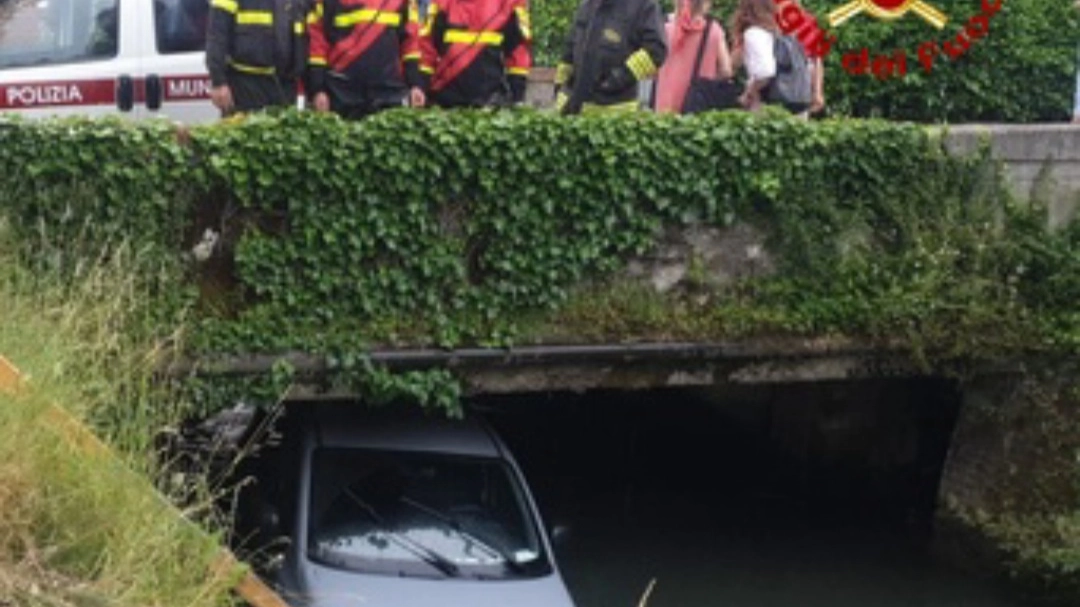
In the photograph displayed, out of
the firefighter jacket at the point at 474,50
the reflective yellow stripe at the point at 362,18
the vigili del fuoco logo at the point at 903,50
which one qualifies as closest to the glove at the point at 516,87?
the firefighter jacket at the point at 474,50

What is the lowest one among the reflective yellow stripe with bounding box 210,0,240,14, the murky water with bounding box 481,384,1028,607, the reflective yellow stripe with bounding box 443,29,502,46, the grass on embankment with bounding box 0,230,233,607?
the murky water with bounding box 481,384,1028,607

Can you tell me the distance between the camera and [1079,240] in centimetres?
1102

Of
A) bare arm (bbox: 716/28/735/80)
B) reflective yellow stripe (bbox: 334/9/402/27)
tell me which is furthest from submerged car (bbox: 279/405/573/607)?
bare arm (bbox: 716/28/735/80)

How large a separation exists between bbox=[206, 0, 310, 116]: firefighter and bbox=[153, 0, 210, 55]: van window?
176 cm

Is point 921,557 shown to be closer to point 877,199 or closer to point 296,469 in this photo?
point 877,199

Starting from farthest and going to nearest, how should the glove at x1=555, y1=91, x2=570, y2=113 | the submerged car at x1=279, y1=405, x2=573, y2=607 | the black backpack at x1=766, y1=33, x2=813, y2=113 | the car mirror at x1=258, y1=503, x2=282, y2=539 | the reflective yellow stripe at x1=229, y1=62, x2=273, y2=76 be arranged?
1. the black backpack at x1=766, y1=33, x2=813, y2=113
2. the glove at x1=555, y1=91, x2=570, y2=113
3. the reflective yellow stripe at x1=229, y1=62, x2=273, y2=76
4. the car mirror at x1=258, y1=503, x2=282, y2=539
5. the submerged car at x1=279, y1=405, x2=573, y2=607

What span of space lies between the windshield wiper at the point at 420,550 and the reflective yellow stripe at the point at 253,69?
8.60 feet

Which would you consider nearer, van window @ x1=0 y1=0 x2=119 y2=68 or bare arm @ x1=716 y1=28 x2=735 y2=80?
bare arm @ x1=716 y1=28 x2=735 y2=80

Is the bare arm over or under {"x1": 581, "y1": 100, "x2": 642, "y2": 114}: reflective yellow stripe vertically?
over

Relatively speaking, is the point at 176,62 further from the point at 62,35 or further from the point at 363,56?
the point at 363,56

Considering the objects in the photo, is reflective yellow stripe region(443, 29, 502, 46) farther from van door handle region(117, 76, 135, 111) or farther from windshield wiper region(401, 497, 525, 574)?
windshield wiper region(401, 497, 525, 574)

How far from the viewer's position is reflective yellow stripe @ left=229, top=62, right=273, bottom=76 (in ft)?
33.9

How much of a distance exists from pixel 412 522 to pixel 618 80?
10.4 ft

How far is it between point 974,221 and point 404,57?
3318mm
